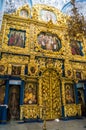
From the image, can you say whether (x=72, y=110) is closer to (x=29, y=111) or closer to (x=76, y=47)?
(x=29, y=111)

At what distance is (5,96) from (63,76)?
444 centimetres

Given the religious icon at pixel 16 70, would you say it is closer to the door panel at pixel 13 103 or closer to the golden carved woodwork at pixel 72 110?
the door panel at pixel 13 103

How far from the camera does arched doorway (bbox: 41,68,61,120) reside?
857 cm

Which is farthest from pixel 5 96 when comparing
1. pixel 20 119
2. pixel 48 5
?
pixel 48 5

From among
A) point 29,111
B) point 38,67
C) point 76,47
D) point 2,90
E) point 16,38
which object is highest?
point 16,38

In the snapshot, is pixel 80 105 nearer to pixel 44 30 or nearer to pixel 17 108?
pixel 17 108

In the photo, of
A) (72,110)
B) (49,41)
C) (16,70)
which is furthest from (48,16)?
(72,110)

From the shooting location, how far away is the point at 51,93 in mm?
8922

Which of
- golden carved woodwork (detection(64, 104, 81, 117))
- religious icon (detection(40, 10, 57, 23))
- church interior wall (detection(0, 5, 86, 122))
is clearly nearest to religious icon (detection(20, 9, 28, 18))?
church interior wall (detection(0, 5, 86, 122))

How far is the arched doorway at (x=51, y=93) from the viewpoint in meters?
8.57

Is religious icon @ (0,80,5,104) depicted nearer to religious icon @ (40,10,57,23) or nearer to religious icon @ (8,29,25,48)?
religious icon @ (8,29,25,48)

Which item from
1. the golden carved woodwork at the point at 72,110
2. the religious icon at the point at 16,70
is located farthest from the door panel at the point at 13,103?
the golden carved woodwork at the point at 72,110

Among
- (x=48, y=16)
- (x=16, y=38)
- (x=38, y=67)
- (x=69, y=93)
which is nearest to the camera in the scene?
(x=38, y=67)

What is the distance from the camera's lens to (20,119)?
7621 millimetres
